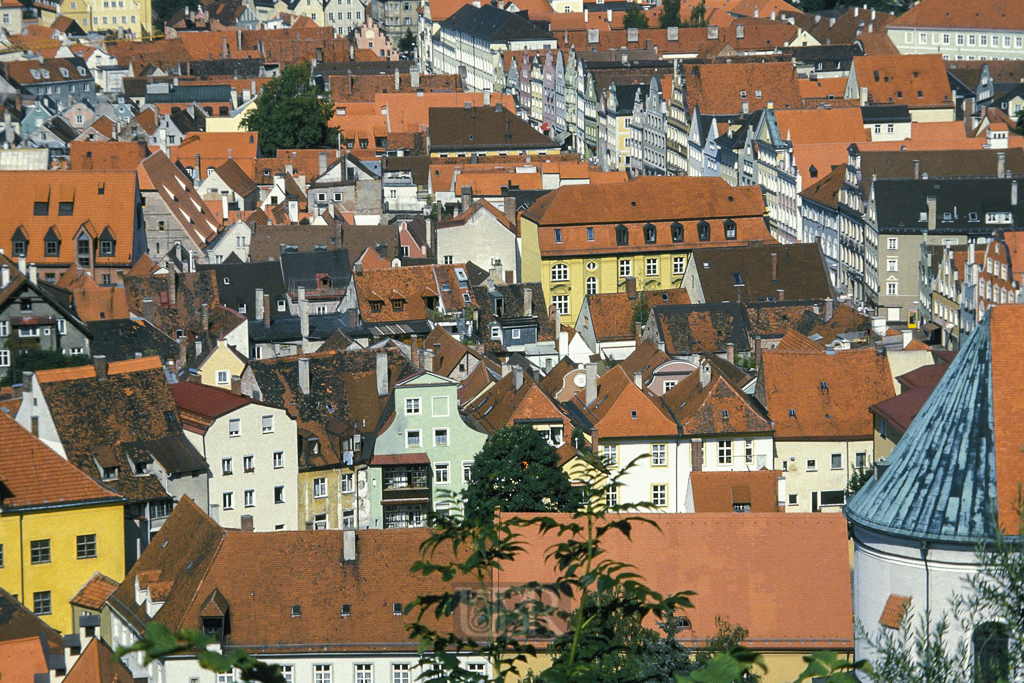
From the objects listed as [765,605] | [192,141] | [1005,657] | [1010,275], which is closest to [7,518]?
[765,605]

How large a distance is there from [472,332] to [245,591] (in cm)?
3654

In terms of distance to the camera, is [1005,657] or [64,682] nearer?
[1005,657]

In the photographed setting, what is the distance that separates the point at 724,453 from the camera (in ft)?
221

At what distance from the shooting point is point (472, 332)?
84.2 m

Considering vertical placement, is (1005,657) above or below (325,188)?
below

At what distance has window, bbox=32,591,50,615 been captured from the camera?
54.5m

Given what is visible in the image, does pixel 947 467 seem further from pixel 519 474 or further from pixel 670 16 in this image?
pixel 670 16

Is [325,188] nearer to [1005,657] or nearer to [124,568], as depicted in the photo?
[124,568]

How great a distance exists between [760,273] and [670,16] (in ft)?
321

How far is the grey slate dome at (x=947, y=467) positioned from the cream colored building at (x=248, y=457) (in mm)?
29930

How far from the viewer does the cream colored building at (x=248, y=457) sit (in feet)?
204

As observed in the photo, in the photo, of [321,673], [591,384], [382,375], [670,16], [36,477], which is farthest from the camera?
[670,16]

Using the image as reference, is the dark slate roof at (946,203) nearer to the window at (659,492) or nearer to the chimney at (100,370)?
the window at (659,492)

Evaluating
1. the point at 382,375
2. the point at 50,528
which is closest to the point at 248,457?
the point at 382,375
